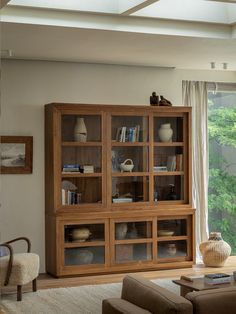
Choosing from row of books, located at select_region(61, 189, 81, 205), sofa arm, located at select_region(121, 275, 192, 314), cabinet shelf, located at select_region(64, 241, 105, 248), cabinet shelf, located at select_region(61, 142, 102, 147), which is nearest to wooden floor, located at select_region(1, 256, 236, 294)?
cabinet shelf, located at select_region(64, 241, 105, 248)

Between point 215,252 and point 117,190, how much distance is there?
142 cm

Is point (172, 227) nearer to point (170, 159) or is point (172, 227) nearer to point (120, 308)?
point (170, 159)

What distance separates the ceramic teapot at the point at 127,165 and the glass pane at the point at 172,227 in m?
0.75


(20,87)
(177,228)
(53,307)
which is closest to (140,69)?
(20,87)

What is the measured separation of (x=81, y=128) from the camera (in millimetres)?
7266

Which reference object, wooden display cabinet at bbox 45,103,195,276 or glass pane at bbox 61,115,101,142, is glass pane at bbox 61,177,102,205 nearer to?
wooden display cabinet at bbox 45,103,195,276

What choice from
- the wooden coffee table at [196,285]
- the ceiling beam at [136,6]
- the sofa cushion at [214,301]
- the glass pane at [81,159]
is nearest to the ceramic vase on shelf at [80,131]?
the glass pane at [81,159]

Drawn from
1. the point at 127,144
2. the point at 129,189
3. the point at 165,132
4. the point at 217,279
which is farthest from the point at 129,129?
the point at 217,279

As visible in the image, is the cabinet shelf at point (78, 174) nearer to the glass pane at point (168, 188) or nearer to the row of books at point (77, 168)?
the row of books at point (77, 168)

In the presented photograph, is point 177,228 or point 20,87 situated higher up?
point 20,87

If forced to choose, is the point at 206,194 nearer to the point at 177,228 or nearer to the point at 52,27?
the point at 177,228

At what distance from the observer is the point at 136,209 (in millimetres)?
7469

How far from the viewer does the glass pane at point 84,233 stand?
7.14 meters

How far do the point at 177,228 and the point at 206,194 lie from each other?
0.87m
